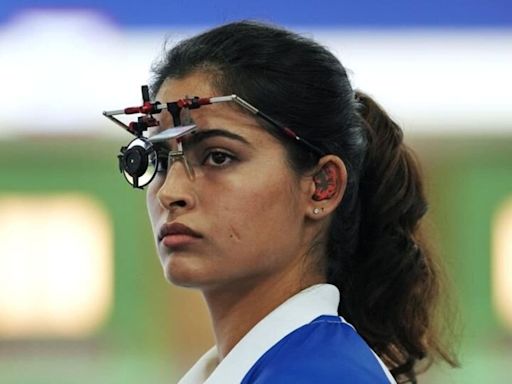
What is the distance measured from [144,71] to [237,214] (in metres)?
2.66

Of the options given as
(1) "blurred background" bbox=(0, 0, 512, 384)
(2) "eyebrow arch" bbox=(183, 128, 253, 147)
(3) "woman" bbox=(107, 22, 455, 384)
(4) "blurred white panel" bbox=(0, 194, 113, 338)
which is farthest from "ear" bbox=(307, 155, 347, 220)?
(4) "blurred white panel" bbox=(0, 194, 113, 338)

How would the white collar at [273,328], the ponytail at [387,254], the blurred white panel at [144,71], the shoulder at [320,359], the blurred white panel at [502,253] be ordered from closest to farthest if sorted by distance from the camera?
the shoulder at [320,359] → the white collar at [273,328] → the ponytail at [387,254] → the blurred white panel at [144,71] → the blurred white panel at [502,253]

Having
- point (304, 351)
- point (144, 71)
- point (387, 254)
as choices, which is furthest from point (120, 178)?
point (304, 351)

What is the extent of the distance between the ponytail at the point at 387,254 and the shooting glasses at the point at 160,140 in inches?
5.8

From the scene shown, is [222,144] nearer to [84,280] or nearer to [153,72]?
[153,72]

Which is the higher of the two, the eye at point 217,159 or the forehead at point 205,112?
the forehead at point 205,112

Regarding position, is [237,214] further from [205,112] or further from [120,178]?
[120,178]

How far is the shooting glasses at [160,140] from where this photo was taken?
141 centimetres

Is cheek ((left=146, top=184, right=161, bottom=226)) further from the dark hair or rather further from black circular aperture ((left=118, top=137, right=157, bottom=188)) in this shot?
the dark hair

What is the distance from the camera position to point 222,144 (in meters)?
1.40

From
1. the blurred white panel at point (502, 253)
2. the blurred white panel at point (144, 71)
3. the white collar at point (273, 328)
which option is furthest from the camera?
the blurred white panel at point (502, 253)

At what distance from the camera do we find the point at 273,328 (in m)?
1.39

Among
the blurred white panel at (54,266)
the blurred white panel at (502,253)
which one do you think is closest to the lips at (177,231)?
the blurred white panel at (54,266)

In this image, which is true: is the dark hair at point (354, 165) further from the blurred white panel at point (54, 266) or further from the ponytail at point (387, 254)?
the blurred white panel at point (54, 266)
